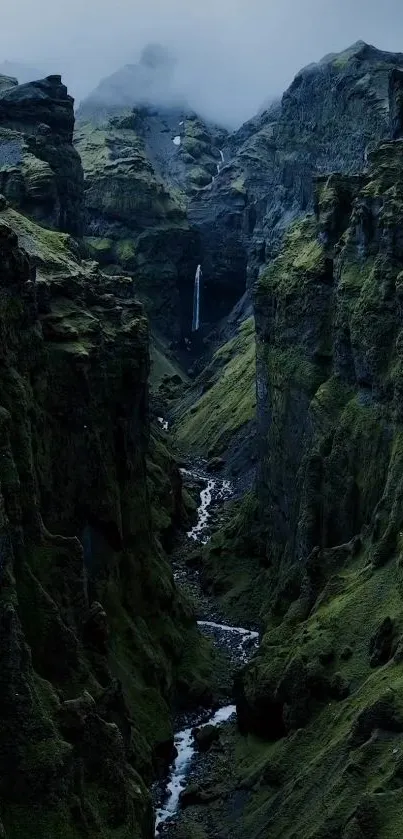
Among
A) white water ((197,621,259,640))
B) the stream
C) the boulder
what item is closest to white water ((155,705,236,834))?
the stream

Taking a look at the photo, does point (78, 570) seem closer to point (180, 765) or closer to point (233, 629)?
point (180, 765)

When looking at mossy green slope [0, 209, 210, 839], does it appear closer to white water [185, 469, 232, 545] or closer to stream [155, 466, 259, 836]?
stream [155, 466, 259, 836]

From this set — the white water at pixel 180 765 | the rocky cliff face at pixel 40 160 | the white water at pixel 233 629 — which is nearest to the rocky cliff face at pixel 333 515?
the white water at pixel 233 629

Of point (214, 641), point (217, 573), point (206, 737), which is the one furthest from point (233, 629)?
point (206, 737)

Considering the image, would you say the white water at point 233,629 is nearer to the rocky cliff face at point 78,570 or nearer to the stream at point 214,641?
the stream at point 214,641

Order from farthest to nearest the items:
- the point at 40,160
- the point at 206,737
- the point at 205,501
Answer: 1. the point at 205,501
2. the point at 40,160
3. the point at 206,737

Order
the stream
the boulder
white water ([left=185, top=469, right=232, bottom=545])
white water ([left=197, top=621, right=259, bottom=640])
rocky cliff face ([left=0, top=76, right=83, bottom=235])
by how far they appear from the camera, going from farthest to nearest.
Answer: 1. rocky cliff face ([left=0, top=76, right=83, bottom=235])
2. white water ([left=185, top=469, right=232, bottom=545])
3. white water ([left=197, top=621, right=259, bottom=640])
4. the boulder
5. the stream
